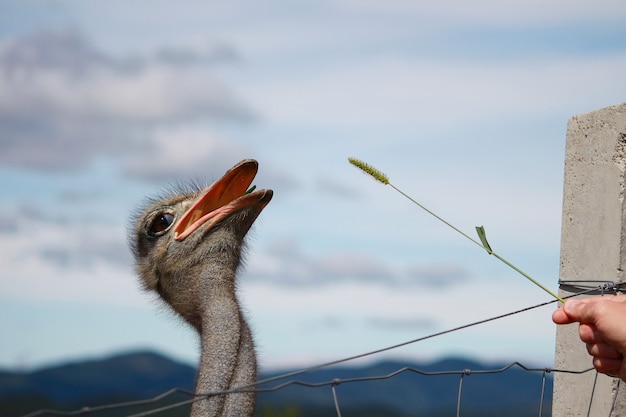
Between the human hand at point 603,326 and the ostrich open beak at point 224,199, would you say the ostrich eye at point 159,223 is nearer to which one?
the ostrich open beak at point 224,199

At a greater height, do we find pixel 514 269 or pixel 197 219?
pixel 197 219

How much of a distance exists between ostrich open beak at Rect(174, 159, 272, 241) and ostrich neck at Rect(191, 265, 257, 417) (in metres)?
0.25

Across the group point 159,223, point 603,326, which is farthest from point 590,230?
point 159,223

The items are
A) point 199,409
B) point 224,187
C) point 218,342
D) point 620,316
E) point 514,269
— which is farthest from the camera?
point 224,187

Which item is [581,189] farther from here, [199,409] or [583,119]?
[199,409]

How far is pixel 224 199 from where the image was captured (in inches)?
178

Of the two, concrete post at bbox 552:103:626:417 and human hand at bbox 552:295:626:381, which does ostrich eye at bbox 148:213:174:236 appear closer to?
concrete post at bbox 552:103:626:417

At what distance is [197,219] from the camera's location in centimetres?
458

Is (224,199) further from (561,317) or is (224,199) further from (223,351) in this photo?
(561,317)

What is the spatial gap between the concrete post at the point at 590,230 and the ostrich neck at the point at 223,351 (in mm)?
1278

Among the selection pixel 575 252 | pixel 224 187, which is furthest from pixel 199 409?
pixel 575 252

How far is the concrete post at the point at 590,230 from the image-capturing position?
384cm

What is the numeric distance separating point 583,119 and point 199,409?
1929 millimetres

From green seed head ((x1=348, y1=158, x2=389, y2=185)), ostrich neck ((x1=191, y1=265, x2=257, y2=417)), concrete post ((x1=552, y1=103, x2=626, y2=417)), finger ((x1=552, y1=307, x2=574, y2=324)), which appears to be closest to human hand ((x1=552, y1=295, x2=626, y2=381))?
finger ((x1=552, y1=307, x2=574, y2=324))
